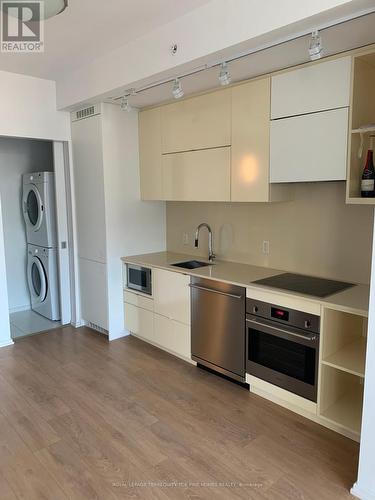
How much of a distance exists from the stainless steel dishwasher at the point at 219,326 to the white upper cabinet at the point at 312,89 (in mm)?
→ 1360

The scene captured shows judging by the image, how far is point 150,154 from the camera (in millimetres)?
3938

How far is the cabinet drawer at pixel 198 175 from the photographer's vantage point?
127 inches

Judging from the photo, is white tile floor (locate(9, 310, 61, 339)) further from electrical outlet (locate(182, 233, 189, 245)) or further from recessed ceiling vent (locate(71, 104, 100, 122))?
recessed ceiling vent (locate(71, 104, 100, 122))

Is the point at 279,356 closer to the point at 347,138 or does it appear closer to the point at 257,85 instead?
the point at 347,138

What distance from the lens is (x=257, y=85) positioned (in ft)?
9.46

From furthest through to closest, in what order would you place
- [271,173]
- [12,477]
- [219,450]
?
1. [271,173]
2. [219,450]
3. [12,477]

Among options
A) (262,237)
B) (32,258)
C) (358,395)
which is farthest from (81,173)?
(358,395)

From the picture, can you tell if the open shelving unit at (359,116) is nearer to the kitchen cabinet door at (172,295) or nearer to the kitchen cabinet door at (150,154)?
the kitchen cabinet door at (172,295)

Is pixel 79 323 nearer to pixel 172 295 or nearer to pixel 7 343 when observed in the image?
pixel 7 343

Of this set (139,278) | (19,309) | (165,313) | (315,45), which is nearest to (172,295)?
(165,313)

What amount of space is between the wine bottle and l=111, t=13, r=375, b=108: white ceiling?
60 centimetres

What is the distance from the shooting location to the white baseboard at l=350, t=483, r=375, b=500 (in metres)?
1.92

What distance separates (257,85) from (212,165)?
0.73m


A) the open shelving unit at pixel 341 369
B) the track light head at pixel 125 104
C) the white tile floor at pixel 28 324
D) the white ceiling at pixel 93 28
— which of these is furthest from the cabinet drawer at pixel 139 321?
the white ceiling at pixel 93 28
